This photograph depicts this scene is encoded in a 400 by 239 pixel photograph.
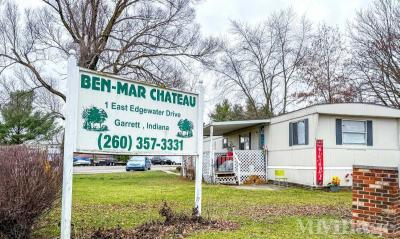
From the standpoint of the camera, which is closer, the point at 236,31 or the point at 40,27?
the point at 40,27

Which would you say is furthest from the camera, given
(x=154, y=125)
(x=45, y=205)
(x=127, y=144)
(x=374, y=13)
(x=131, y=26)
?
(x=374, y=13)

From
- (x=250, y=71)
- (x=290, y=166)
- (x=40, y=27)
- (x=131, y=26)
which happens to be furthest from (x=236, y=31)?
(x=290, y=166)

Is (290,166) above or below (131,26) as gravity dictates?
below

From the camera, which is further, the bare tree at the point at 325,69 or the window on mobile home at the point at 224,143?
the bare tree at the point at 325,69

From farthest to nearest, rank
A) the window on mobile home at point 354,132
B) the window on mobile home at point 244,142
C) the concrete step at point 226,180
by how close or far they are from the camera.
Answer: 1. the window on mobile home at point 244,142
2. the concrete step at point 226,180
3. the window on mobile home at point 354,132

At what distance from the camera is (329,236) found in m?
6.04

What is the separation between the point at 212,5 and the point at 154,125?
60.9 feet

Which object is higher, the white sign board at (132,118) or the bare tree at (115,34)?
the bare tree at (115,34)

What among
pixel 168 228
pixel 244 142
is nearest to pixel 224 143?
pixel 244 142

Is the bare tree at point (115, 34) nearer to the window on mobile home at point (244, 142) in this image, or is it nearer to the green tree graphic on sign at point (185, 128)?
the window on mobile home at point (244, 142)

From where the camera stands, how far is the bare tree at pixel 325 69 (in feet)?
93.0

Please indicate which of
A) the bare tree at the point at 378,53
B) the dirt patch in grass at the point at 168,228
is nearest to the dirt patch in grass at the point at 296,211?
the dirt patch in grass at the point at 168,228

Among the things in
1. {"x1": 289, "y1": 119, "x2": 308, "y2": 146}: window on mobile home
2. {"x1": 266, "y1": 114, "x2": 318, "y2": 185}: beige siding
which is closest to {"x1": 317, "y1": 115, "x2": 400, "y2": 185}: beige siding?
{"x1": 266, "y1": 114, "x2": 318, "y2": 185}: beige siding

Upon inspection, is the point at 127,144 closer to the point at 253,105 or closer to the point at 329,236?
the point at 329,236
